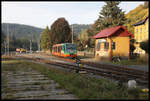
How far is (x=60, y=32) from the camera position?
58750 mm

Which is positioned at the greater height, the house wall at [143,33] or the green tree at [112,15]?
the green tree at [112,15]

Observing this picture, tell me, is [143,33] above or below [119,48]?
above

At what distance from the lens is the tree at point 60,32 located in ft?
189

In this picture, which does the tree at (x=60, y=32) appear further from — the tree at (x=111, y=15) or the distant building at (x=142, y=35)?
the distant building at (x=142, y=35)

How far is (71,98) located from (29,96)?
1.57 metres

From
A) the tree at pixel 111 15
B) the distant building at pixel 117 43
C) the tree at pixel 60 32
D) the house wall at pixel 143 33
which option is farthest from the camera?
the tree at pixel 60 32

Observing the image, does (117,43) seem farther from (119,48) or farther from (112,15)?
(112,15)

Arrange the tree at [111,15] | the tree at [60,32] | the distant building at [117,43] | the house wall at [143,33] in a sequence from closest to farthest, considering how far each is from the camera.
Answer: the house wall at [143,33] < the distant building at [117,43] < the tree at [111,15] < the tree at [60,32]

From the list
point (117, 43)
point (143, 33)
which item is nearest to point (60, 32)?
point (117, 43)

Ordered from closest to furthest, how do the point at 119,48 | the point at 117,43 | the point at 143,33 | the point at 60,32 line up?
1. the point at 143,33
2. the point at 117,43
3. the point at 119,48
4. the point at 60,32

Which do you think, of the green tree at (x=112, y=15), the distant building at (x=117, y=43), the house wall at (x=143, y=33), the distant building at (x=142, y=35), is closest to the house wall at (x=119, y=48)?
the distant building at (x=117, y=43)

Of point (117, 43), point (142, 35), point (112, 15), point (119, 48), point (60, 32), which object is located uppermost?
point (112, 15)

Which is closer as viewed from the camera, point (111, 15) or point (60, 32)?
point (111, 15)

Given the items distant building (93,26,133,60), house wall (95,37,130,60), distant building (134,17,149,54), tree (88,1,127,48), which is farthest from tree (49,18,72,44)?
distant building (134,17,149,54)
